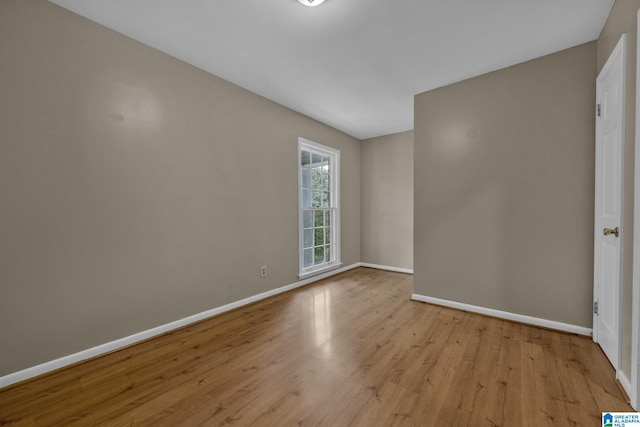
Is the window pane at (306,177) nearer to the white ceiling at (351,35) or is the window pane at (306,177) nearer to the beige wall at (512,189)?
the white ceiling at (351,35)

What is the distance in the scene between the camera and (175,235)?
8.55 ft

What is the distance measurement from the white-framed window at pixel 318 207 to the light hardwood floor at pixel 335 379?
1677mm

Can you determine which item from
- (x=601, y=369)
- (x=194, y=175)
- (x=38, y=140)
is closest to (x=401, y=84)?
(x=194, y=175)

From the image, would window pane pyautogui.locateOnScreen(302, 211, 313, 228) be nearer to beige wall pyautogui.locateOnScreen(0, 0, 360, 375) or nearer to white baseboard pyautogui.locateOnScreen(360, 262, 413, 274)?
beige wall pyautogui.locateOnScreen(0, 0, 360, 375)

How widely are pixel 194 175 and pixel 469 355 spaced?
9.76 ft

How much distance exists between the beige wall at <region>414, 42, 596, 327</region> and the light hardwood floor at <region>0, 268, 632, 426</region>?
43cm

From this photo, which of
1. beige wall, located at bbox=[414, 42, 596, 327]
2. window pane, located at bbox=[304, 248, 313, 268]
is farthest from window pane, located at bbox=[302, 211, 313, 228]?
beige wall, located at bbox=[414, 42, 596, 327]

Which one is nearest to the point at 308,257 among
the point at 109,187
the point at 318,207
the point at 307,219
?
the point at 307,219

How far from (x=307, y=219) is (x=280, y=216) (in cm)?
68

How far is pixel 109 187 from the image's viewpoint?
2178 millimetres

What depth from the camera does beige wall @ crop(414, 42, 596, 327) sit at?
7.95ft

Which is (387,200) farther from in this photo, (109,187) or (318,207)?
(109,187)

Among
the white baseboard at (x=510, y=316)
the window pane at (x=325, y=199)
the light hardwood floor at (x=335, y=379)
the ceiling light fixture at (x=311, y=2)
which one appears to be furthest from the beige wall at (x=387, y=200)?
the ceiling light fixture at (x=311, y=2)

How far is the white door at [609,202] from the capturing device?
1.81 metres
